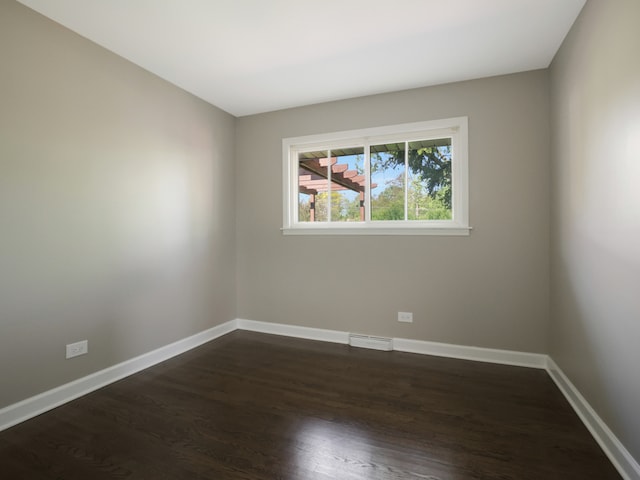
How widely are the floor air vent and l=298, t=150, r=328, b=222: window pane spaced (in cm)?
134

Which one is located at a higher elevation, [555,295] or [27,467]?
[555,295]

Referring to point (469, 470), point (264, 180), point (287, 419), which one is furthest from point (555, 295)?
point (264, 180)

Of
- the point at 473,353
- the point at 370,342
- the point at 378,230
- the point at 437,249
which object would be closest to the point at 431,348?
the point at 473,353

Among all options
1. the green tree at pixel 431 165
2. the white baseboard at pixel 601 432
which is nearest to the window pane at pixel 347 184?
the green tree at pixel 431 165

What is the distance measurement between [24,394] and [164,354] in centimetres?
104

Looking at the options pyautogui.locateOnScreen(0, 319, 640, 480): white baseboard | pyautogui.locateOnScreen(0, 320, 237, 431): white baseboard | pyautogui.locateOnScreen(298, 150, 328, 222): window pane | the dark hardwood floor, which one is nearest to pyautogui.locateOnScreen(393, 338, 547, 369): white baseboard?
pyautogui.locateOnScreen(0, 319, 640, 480): white baseboard

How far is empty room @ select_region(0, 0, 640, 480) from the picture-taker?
1653 mm

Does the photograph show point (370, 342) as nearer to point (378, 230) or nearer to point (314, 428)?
point (378, 230)

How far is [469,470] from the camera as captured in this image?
1521 mm

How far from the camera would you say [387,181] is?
10.7ft

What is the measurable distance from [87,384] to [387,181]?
311 centimetres

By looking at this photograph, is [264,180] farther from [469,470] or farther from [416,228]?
[469,470]

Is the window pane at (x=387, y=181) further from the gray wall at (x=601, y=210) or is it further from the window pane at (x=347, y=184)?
the gray wall at (x=601, y=210)

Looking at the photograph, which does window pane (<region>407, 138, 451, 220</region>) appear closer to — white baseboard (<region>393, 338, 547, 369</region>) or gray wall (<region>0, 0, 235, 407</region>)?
white baseboard (<region>393, 338, 547, 369</region>)
